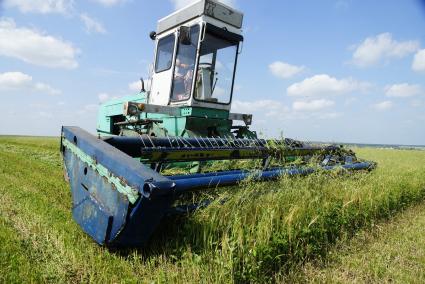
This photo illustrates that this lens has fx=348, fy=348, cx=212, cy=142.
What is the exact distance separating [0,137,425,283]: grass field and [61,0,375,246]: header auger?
0.17 meters

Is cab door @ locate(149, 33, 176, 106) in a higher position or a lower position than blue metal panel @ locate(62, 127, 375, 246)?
higher

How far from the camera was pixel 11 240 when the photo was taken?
2.75m

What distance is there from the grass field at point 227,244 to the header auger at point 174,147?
0.54ft

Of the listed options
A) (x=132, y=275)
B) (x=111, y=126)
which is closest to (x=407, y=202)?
(x=132, y=275)

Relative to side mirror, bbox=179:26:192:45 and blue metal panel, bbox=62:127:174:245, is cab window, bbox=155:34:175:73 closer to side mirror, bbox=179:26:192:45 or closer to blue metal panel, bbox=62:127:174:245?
side mirror, bbox=179:26:192:45

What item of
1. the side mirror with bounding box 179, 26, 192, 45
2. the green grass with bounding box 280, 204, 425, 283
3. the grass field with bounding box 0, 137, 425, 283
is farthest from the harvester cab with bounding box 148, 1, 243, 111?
the green grass with bounding box 280, 204, 425, 283

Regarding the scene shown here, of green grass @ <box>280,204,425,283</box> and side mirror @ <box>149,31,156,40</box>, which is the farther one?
side mirror @ <box>149,31,156,40</box>

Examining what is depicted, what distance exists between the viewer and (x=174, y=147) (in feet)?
10.6

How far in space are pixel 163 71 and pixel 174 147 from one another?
2.73 metres

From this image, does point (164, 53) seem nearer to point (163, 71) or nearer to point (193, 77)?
point (163, 71)

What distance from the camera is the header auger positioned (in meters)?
2.26

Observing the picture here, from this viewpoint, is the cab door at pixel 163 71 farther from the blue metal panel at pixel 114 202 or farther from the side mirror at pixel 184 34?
the blue metal panel at pixel 114 202

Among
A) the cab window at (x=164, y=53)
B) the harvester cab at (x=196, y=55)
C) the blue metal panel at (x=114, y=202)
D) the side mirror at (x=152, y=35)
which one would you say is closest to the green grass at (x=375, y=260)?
the blue metal panel at (x=114, y=202)

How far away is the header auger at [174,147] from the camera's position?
226 centimetres
